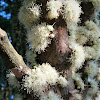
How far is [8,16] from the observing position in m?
3.76

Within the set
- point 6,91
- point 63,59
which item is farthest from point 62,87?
point 6,91

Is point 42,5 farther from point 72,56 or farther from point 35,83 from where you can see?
point 35,83

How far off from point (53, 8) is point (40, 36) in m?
0.24

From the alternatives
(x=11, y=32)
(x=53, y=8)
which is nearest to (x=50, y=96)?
(x=53, y=8)

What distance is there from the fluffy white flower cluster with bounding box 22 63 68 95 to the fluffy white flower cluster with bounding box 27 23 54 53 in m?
0.17

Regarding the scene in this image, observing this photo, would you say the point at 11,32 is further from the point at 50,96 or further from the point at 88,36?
the point at 50,96

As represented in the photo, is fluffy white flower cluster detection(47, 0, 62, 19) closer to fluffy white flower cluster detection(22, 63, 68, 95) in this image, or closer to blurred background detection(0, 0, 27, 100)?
fluffy white flower cluster detection(22, 63, 68, 95)

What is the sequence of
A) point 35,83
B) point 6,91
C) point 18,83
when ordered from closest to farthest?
point 35,83 → point 18,83 → point 6,91

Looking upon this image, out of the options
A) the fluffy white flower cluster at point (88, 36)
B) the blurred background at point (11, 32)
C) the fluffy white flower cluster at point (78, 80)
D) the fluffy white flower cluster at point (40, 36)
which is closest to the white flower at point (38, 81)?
the fluffy white flower cluster at point (40, 36)

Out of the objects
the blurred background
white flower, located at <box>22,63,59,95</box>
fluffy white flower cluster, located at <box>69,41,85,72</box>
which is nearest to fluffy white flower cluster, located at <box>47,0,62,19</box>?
fluffy white flower cluster, located at <box>69,41,85,72</box>

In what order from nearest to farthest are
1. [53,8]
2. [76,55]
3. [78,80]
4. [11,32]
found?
[53,8] < [76,55] < [78,80] < [11,32]

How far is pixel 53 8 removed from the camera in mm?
1297

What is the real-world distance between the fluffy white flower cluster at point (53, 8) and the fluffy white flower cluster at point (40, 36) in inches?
3.3

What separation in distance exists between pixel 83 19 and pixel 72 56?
542 millimetres
